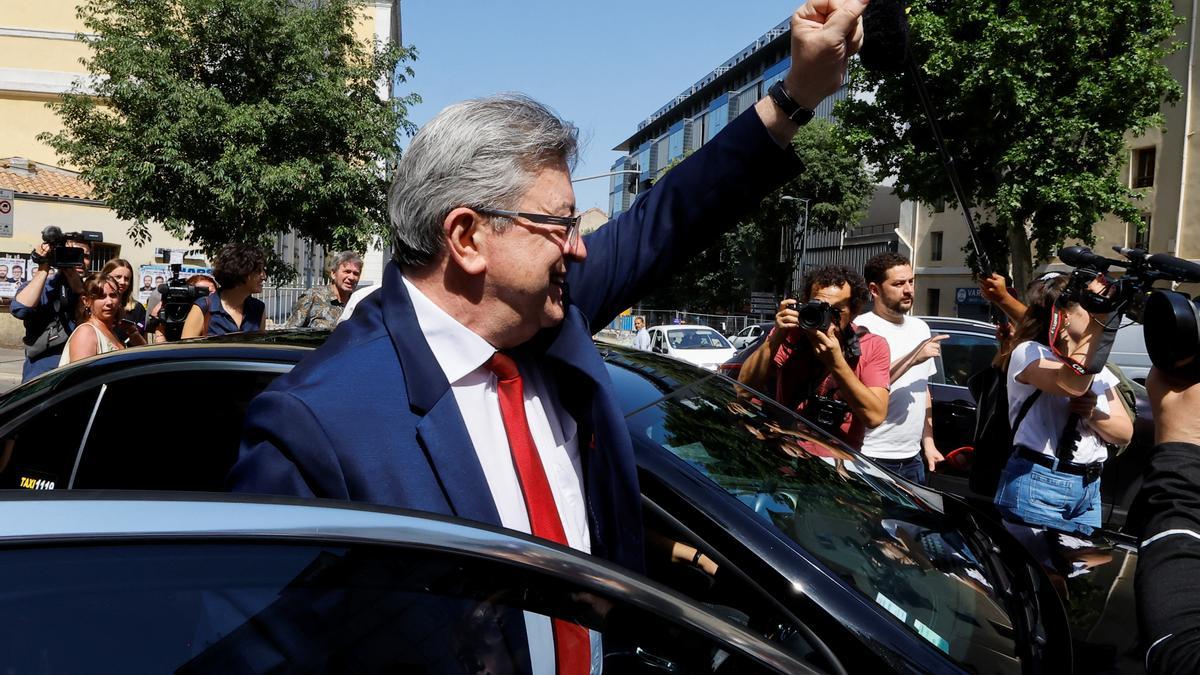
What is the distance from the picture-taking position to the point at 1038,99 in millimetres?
21516

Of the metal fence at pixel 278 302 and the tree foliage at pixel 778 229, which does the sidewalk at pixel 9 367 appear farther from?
the tree foliage at pixel 778 229

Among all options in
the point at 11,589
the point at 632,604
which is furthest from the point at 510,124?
the point at 11,589

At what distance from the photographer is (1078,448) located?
3836 mm

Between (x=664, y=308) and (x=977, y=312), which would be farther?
(x=664, y=308)

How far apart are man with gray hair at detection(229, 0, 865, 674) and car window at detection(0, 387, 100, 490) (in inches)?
63.8

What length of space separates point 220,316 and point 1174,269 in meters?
4.94

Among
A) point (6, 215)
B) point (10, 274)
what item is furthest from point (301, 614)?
point (10, 274)

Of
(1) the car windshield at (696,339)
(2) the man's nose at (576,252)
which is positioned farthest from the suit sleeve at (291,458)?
(1) the car windshield at (696,339)

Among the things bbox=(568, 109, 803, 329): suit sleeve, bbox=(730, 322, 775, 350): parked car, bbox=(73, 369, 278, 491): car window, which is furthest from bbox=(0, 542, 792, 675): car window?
bbox=(730, 322, 775, 350): parked car

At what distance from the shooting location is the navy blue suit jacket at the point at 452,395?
1.37 meters

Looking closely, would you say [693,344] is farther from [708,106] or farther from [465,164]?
[708,106]

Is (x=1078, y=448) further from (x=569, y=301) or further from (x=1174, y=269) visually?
(x=569, y=301)

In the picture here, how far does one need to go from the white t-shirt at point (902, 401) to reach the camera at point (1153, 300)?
49.4 inches

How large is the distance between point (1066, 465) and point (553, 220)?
3.02m
